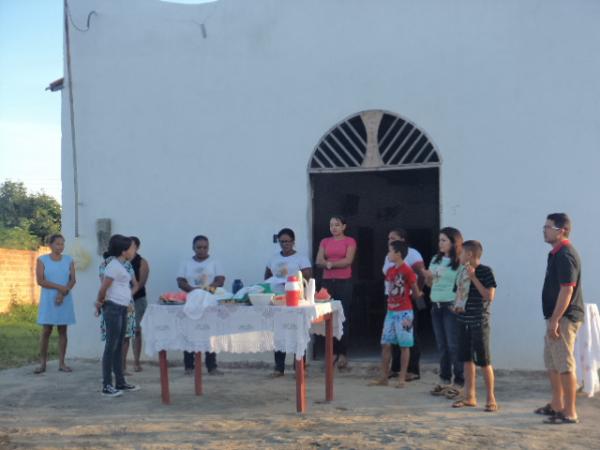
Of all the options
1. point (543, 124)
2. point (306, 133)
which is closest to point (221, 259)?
point (306, 133)

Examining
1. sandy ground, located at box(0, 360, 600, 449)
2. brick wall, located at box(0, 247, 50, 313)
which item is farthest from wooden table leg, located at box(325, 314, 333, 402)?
brick wall, located at box(0, 247, 50, 313)

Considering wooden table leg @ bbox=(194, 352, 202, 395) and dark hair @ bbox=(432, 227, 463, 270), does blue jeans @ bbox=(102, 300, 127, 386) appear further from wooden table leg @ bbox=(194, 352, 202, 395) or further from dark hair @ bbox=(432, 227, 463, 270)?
dark hair @ bbox=(432, 227, 463, 270)

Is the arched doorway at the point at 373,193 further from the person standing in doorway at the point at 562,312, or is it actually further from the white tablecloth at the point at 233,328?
the person standing in doorway at the point at 562,312

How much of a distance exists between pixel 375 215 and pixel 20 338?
21.1 ft

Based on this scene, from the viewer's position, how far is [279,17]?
8.39 m

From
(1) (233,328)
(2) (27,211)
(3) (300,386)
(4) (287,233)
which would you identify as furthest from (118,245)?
(2) (27,211)

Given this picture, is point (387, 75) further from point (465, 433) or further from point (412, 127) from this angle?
point (465, 433)

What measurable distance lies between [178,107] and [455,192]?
11.1 ft

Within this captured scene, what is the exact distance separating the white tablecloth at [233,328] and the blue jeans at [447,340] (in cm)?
Answer: 114

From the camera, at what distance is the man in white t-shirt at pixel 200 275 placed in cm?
789

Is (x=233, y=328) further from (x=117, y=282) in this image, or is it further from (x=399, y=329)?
(x=399, y=329)

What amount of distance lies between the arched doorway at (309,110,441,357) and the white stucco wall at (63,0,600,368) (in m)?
0.19

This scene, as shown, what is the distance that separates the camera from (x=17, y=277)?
1778 centimetres

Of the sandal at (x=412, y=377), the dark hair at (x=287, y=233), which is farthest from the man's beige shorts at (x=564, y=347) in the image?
the dark hair at (x=287, y=233)
